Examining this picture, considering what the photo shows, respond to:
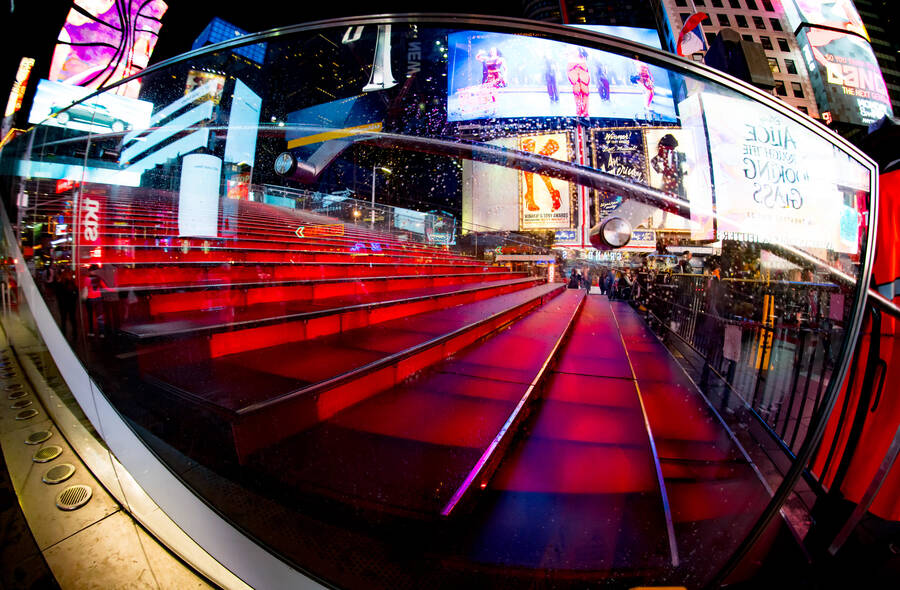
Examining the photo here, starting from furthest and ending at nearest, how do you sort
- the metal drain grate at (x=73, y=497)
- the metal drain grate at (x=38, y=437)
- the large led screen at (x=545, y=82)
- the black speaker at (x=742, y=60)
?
the large led screen at (x=545, y=82) < the metal drain grate at (x=38, y=437) < the black speaker at (x=742, y=60) < the metal drain grate at (x=73, y=497)

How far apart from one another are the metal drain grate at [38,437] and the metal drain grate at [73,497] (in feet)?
1.80

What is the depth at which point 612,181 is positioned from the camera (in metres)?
1.41

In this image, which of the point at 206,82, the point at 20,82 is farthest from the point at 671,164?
the point at 20,82

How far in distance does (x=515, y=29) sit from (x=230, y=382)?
5.60ft

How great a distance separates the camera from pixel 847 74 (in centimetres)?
1355

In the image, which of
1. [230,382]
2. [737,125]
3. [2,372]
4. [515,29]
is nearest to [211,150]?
[2,372]

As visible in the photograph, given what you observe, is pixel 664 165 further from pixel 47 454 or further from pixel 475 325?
pixel 47 454

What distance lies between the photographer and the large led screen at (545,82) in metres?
1.80

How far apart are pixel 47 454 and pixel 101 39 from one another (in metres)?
10.8

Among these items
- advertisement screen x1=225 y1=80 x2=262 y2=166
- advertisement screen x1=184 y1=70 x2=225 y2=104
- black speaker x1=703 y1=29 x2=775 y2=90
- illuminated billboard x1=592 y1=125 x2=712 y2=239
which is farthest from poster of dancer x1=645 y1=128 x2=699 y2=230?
advertisement screen x1=225 y1=80 x2=262 y2=166

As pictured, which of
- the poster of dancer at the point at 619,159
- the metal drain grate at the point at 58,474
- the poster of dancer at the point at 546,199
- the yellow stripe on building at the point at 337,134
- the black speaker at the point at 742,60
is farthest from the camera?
the yellow stripe on building at the point at 337,134

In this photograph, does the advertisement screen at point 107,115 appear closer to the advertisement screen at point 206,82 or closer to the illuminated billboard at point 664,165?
the advertisement screen at point 206,82

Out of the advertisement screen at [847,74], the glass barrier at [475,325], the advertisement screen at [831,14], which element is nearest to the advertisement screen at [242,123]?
the glass barrier at [475,325]

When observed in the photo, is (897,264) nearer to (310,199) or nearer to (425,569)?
(425,569)
